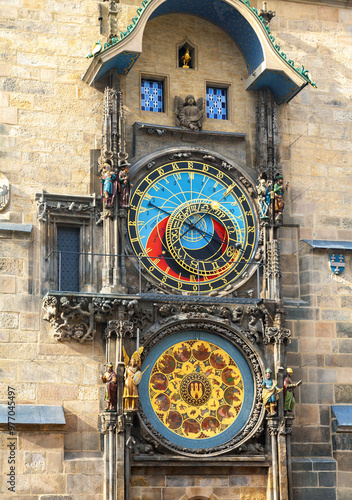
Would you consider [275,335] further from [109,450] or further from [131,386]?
[109,450]

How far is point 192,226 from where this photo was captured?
15727mm

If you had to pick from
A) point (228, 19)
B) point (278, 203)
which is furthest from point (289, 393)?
point (228, 19)

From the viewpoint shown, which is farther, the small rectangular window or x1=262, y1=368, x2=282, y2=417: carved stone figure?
the small rectangular window

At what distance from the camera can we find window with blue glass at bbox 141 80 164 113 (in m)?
16.2

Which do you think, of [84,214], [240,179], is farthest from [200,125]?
[84,214]

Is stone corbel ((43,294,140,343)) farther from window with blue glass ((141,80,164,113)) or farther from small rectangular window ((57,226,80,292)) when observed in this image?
window with blue glass ((141,80,164,113))

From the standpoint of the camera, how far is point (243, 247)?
1596 cm

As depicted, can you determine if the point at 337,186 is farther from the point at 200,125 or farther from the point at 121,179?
the point at 121,179

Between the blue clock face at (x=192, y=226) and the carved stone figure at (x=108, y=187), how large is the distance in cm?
46

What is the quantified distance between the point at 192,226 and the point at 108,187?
1.42m

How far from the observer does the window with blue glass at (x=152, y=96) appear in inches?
638

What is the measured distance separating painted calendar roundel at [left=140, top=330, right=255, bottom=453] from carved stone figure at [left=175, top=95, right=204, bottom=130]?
317 centimetres

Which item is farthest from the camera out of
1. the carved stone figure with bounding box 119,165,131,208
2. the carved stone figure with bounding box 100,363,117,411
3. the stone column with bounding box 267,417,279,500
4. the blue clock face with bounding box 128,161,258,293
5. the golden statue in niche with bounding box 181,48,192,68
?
the golden statue in niche with bounding box 181,48,192,68

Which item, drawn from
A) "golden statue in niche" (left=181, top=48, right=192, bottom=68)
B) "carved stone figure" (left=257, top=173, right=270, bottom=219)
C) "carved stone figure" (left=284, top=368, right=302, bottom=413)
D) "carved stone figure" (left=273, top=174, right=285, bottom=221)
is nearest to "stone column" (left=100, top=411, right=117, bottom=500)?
"carved stone figure" (left=284, top=368, right=302, bottom=413)
